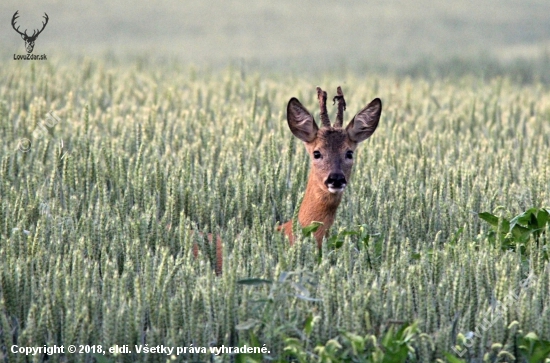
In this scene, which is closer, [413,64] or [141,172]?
[141,172]

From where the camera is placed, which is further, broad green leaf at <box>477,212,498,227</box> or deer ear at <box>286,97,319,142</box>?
deer ear at <box>286,97,319,142</box>

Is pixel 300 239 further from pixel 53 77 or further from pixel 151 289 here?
pixel 53 77

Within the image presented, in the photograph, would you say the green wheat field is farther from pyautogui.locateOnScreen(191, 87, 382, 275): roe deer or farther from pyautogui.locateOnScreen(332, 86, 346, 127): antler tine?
pyautogui.locateOnScreen(332, 86, 346, 127): antler tine

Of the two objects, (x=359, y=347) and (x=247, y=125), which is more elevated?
(x=247, y=125)

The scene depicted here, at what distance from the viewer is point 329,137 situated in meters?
7.56

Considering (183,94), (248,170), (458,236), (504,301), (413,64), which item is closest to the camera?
(504,301)

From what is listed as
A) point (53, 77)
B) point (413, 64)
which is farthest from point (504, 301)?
point (413, 64)

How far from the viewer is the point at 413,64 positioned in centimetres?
1711

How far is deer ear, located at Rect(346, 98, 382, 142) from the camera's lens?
7.63 metres

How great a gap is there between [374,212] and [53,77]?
6.61 meters

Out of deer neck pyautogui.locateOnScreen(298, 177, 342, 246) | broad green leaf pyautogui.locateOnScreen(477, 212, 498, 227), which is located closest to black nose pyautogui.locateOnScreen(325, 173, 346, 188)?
deer neck pyautogui.locateOnScreen(298, 177, 342, 246)

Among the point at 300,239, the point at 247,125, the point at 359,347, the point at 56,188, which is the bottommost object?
the point at 359,347

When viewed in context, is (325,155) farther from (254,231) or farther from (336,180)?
(254,231)

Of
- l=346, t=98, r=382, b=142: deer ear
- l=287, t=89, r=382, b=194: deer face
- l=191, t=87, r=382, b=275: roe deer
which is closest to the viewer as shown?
l=191, t=87, r=382, b=275: roe deer
